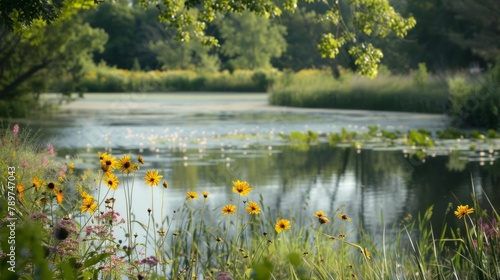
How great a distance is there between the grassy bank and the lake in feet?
7.73

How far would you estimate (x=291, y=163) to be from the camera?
50.5 ft

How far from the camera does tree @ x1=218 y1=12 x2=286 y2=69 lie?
65.1 m

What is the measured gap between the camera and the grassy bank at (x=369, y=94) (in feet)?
99.8

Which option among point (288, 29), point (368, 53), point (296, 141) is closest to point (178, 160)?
point (296, 141)

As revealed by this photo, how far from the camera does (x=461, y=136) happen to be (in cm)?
1967

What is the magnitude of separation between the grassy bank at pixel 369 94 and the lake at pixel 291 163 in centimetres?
236

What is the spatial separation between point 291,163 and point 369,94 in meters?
17.5

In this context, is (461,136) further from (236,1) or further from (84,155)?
(236,1)

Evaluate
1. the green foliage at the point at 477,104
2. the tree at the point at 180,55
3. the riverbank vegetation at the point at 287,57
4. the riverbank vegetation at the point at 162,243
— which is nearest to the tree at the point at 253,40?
the riverbank vegetation at the point at 287,57

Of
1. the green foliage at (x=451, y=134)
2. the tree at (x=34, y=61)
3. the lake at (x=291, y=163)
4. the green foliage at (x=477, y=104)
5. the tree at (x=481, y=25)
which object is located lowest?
the lake at (x=291, y=163)

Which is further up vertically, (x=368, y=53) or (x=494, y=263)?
(x=368, y=53)

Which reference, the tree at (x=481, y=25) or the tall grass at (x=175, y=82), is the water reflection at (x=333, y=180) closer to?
the tree at (x=481, y=25)

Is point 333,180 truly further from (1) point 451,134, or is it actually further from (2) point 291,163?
(1) point 451,134

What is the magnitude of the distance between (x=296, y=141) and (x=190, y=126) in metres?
4.80
